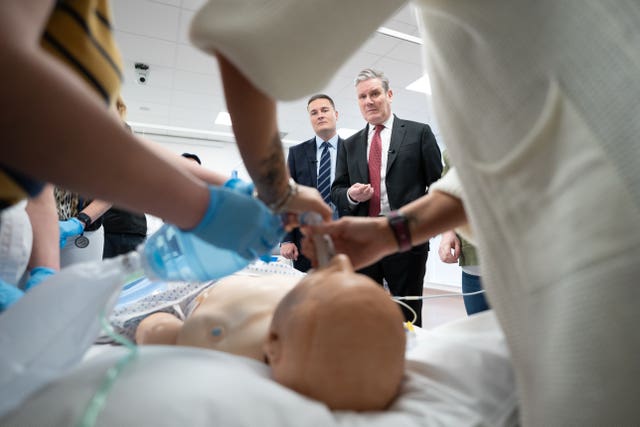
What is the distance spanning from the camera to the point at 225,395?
18.9 inches

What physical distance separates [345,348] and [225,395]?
0.18 meters

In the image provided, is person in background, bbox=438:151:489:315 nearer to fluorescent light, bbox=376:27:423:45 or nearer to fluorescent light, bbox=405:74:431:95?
fluorescent light, bbox=376:27:423:45

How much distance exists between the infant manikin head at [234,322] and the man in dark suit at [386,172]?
1.10 m

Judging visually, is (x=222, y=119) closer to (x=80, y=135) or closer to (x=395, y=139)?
(x=395, y=139)

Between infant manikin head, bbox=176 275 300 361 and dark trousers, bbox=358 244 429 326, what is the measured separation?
3.56 feet

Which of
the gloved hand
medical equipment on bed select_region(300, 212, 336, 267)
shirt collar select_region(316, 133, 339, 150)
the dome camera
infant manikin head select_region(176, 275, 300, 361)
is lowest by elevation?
infant manikin head select_region(176, 275, 300, 361)

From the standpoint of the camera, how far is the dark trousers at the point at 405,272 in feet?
6.21

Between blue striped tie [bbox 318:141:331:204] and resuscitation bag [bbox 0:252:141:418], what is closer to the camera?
resuscitation bag [bbox 0:252:141:418]

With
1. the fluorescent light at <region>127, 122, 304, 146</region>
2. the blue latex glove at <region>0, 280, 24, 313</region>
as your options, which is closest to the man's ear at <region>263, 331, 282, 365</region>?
the blue latex glove at <region>0, 280, 24, 313</region>

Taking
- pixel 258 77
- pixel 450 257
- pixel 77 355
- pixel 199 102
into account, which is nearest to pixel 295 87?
pixel 258 77

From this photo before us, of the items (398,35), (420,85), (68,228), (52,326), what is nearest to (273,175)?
(52,326)

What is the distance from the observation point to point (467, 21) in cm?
57

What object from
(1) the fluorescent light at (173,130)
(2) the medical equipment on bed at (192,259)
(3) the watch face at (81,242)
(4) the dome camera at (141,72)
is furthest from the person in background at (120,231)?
(1) the fluorescent light at (173,130)

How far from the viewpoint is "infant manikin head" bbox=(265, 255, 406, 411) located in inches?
22.1
